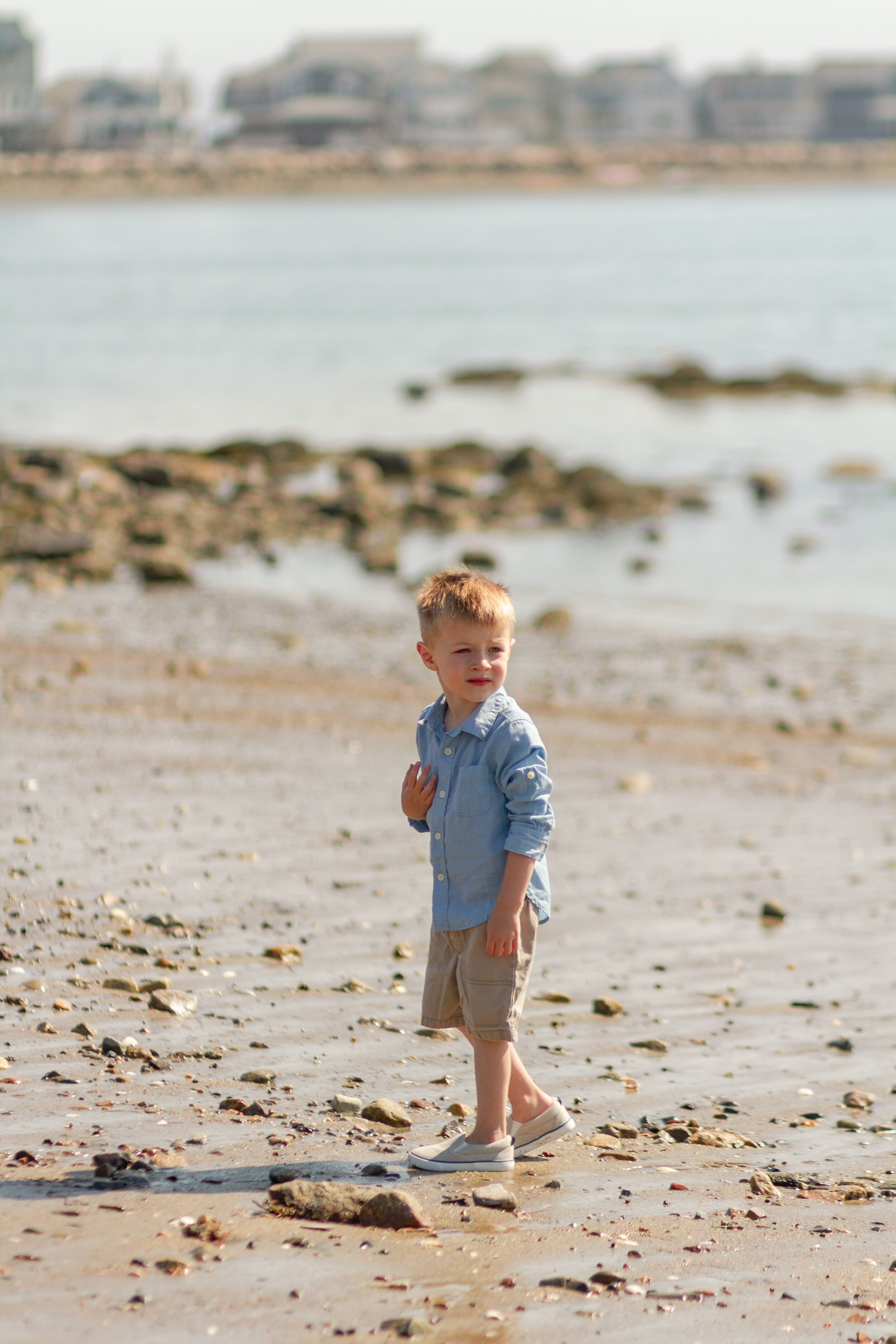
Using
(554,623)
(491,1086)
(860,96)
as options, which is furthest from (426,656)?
(860,96)

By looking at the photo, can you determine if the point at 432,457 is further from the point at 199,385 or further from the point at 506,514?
the point at 199,385

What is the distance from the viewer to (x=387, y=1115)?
14.1 ft

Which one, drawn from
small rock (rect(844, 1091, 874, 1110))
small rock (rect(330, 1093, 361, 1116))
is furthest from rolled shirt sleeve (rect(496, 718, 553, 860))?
small rock (rect(844, 1091, 874, 1110))

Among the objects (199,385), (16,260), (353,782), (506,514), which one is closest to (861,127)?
(16,260)

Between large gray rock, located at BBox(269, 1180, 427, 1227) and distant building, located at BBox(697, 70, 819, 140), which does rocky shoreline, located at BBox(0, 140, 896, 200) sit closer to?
distant building, located at BBox(697, 70, 819, 140)

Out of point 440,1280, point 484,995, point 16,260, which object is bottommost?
point 440,1280

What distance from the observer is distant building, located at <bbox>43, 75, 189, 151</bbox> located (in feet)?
465

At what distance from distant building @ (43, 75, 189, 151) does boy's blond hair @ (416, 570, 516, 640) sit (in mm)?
148895

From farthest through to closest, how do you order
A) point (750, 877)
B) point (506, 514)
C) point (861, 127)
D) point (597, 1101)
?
point (861, 127)
point (506, 514)
point (750, 877)
point (597, 1101)

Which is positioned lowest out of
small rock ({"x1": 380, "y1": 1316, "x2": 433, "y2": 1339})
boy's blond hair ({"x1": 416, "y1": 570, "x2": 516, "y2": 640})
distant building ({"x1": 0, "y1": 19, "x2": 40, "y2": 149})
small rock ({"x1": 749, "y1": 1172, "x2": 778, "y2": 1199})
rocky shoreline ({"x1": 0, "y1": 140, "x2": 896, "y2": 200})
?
small rock ({"x1": 380, "y1": 1316, "x2": 433, "y2": 1339})

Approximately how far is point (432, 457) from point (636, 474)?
3010 mm

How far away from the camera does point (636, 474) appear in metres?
23.2

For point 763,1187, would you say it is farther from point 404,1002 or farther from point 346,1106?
point 404,1002

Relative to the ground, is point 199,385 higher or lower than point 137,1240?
higher
